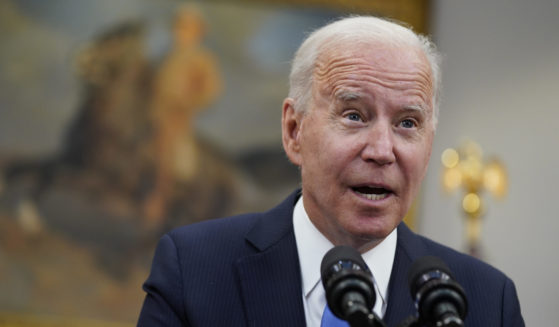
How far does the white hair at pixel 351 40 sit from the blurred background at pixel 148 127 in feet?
23.7

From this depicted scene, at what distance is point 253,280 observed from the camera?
256cm

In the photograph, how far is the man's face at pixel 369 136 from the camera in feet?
7.72

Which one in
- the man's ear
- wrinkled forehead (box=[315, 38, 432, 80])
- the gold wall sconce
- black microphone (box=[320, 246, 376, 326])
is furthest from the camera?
the gold wall sconce

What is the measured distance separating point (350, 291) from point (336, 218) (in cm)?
73

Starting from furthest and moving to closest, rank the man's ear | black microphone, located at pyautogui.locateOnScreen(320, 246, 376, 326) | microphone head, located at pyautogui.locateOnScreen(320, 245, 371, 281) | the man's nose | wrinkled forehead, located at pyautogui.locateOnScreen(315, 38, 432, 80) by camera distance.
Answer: the man's ear, wrinkled forehead, located at pyautogui.locateOnScreen(315, 38, 432, 80), the man's nose, microphone head, located at pyautogui.locateOnScreen(320, 245, 371, 281), black microphone, located at pyautogui.locateOnScreen(320, 246, 376, 326)

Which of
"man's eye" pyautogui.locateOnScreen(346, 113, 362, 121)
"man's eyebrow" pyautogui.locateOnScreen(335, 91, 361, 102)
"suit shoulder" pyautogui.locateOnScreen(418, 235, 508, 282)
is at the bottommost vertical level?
"suit shoulder" pyautogui.locateOnScreen(418, 235, 508, 282)

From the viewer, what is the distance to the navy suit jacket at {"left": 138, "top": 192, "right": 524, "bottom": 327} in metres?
2.48

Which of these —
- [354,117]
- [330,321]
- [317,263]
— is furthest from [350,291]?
[317,263]

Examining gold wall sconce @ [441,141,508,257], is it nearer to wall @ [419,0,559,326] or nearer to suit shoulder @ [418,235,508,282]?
wall @ [419,0,559,326]

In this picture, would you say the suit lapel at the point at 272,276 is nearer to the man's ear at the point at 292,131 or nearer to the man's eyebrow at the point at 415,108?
the man's ear at the point at 292,131

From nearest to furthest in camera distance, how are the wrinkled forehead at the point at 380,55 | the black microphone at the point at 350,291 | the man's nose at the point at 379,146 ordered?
the black microphone at the point at 350,291, the man's nose at the point at 379,146, the wrinkled forehead at the point at 380,55

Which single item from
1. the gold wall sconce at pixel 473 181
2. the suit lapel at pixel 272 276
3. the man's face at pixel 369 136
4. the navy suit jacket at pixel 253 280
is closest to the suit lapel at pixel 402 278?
the navy suit jacket at pixel 253 280

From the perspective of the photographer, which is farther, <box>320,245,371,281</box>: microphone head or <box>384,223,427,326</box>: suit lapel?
<box>384,223,427,326</box>: suit lapel

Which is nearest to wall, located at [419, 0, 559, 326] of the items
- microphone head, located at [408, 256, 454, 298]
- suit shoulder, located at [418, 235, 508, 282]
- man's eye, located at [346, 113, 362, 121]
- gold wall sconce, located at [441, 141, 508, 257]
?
gold wall sconce, located at [441, 141, 508, 257]
